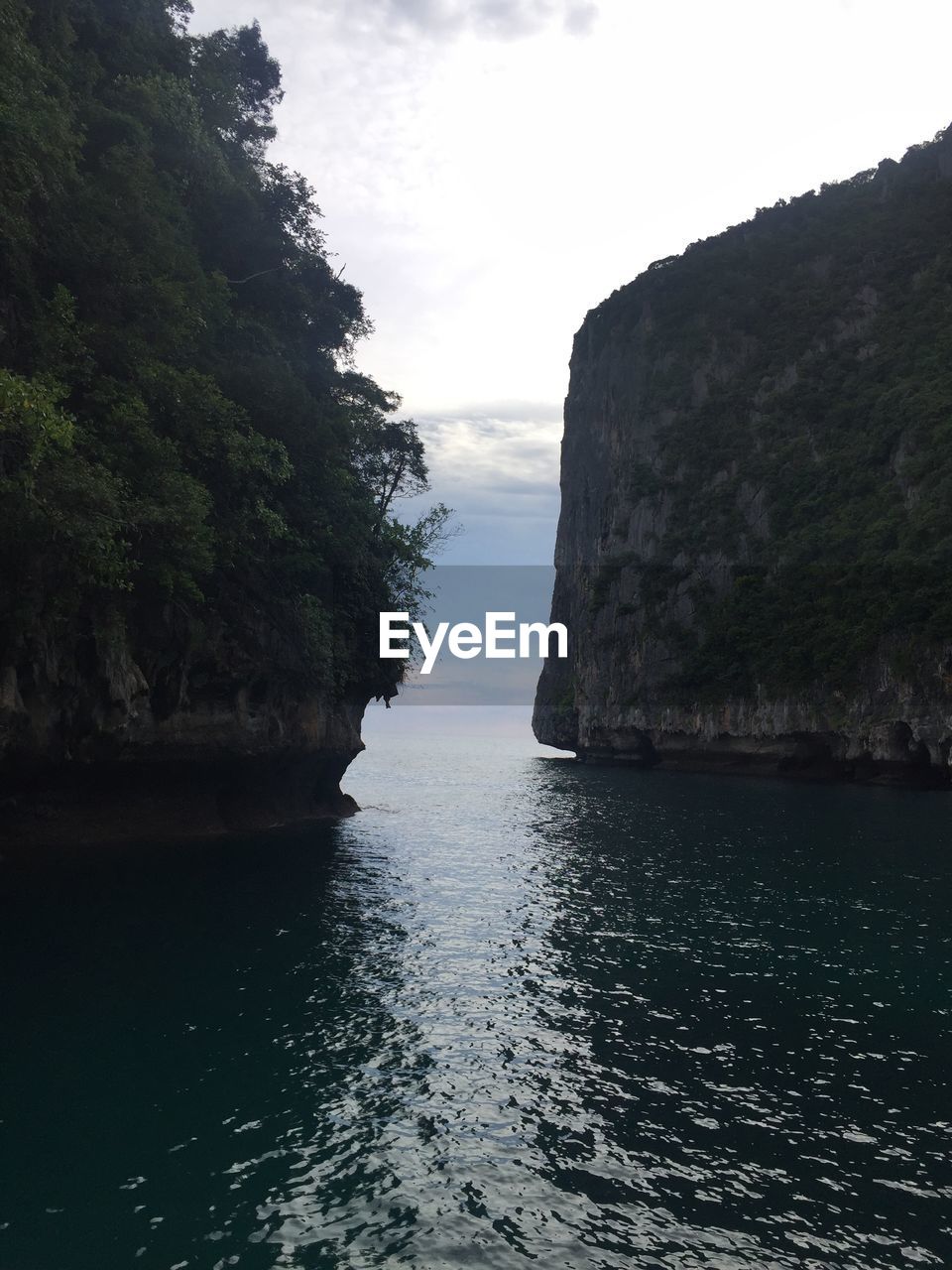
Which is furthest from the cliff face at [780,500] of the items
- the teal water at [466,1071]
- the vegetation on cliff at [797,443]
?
the teal water at [466,1071]

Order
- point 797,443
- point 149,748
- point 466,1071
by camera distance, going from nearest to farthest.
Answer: point 466,1071 → point 149,748 → point 797,443

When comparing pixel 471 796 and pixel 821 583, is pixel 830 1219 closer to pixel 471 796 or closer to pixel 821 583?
pixel 471 796

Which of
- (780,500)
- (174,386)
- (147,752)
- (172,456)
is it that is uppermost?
(780,500)

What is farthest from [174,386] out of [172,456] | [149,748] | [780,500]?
[780,500]

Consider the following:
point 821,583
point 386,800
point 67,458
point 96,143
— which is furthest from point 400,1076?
point 821,583

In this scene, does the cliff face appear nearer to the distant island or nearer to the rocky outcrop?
the distant island

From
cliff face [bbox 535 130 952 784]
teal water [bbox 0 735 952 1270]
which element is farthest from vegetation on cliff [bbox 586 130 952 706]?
teal water [bbox 0 735 952 1270]

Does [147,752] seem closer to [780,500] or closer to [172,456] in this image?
[172,456]
